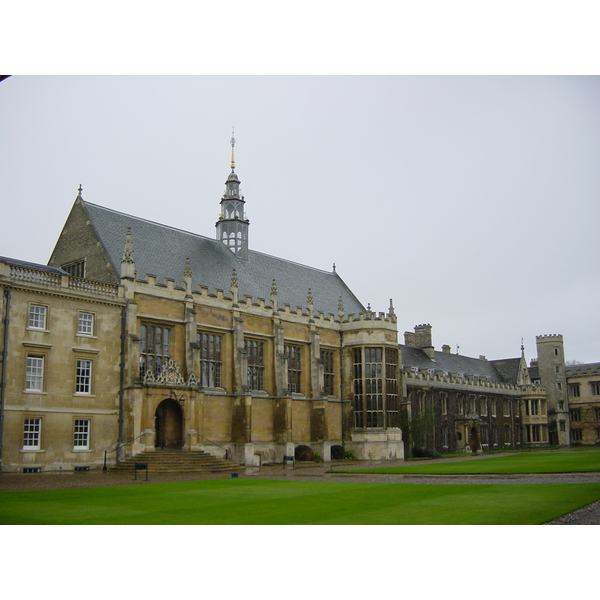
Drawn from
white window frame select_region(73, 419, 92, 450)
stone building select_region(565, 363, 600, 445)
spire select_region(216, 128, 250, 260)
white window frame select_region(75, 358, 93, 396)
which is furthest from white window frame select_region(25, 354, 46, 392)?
stone building select_region(565, 363, 600, 445)

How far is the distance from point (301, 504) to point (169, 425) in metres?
19.9

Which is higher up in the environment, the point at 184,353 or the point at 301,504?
the point at 184,353

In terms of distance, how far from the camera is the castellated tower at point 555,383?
3019 inches

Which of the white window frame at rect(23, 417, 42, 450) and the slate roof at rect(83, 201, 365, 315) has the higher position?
the slate roof at rect(83, 201, 365, 315)

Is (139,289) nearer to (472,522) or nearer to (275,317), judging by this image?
(275,317)

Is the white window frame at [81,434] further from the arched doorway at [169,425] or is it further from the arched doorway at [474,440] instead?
the arched doorway at [474,440]

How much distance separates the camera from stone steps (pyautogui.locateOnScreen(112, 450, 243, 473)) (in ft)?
101

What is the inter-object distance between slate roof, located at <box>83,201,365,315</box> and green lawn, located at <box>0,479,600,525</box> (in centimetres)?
1750

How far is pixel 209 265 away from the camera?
138ft

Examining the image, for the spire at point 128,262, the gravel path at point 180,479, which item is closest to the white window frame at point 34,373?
the gravel path at point 180,479

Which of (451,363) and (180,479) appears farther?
(451,363)

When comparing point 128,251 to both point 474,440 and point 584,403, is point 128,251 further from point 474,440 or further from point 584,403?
point 584,403

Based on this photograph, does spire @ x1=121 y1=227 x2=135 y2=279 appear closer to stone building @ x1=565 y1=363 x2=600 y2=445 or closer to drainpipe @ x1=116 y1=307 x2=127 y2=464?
drainpipe @ x1=116 y1=307 x2=127 y2=464

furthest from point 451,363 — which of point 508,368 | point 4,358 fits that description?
point 4,358
